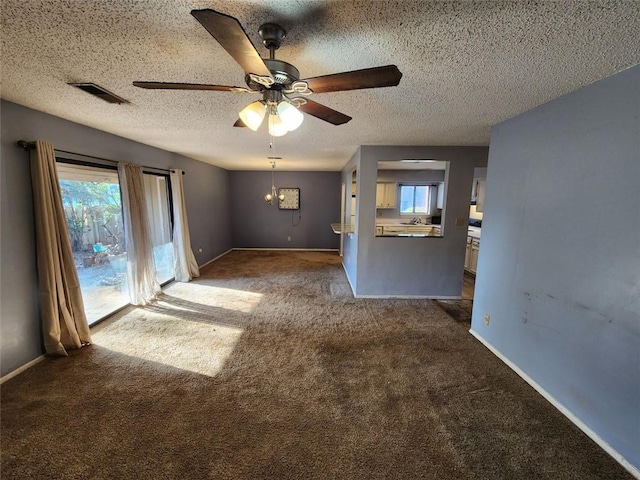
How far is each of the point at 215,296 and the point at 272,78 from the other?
Answer: 3520mm

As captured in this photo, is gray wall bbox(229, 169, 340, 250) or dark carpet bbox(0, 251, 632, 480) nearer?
dark carpet bbox(0, 251, 632, 480)

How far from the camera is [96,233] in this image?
10.1 feet

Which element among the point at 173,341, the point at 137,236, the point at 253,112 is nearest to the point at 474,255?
the point at 253,112

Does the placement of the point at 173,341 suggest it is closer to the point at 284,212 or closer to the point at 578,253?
the point at 578,253

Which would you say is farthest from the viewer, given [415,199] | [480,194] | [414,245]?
[415,199]

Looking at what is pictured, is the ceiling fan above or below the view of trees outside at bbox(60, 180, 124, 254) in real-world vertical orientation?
above

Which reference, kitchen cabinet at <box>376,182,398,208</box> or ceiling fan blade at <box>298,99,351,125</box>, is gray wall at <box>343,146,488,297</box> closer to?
ceiling fan blade at <box>298,99,351,125</box>

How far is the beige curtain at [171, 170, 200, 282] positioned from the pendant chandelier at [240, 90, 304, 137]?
3.55m

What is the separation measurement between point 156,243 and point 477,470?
15.2 feet

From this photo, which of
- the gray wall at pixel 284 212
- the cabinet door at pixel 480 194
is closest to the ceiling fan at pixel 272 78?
the cabinet door at pixel 480 194

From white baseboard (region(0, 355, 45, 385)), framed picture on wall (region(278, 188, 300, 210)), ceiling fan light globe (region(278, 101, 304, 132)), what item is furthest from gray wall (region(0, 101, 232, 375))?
framed picture on wall (region(278, 188, 300, 210))

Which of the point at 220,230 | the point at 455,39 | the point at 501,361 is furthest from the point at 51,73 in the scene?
the point at 220,230

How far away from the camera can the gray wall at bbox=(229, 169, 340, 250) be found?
23.3 feet

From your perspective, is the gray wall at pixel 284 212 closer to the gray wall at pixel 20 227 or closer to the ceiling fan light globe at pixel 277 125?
the gray wall at pixel 20 227
